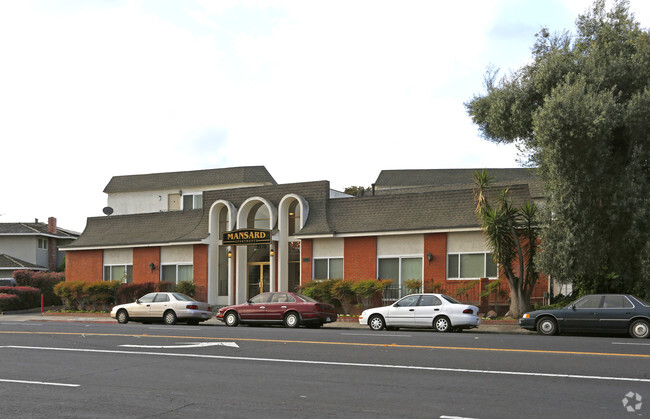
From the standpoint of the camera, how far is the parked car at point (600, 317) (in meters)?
20.6

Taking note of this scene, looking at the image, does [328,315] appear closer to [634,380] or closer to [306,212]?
[306,212]

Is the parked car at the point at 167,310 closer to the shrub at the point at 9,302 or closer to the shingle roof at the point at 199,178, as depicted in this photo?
the shrub at the point at 9,302

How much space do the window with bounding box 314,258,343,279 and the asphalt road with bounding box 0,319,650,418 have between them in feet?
48.3

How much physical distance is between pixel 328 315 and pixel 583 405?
54.6 feet

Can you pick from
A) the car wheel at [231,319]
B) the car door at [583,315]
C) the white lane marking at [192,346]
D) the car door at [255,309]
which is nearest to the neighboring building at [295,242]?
the car door at [255,309]

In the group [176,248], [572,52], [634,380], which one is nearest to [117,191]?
[176,248]

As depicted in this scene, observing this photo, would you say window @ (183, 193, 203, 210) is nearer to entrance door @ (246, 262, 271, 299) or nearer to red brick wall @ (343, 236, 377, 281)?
entrance door @ (246, 262, 271, 299)

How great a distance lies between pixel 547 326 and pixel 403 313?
4.54 m

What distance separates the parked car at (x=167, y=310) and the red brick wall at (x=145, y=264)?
8565mm

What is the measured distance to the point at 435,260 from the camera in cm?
3058

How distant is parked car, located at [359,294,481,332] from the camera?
22.6 metres

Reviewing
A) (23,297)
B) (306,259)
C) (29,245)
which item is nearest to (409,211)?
(306,259)

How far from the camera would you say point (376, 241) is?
106 feet

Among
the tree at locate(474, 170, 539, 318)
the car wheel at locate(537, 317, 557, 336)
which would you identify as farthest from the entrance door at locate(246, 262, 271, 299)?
the car wheel at locate(537, 317, 557, 336)
